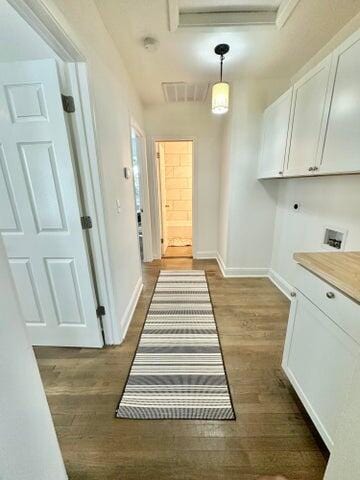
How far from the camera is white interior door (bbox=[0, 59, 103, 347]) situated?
128 centimetres

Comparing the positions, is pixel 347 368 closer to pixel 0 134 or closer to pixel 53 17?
pixel 53 17

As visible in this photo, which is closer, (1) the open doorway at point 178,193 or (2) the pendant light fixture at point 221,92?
(2) the pendant light fixture at point 221,92

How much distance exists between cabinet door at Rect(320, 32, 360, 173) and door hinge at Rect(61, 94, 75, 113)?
5.73 feet

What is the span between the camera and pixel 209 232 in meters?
3.83

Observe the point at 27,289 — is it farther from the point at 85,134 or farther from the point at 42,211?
the point at 85,134

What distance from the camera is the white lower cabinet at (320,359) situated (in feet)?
2.93

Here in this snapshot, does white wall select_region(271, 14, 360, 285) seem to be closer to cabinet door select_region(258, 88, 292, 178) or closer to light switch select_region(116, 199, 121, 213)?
cabinet door select_region(258, 88, 292, 178)

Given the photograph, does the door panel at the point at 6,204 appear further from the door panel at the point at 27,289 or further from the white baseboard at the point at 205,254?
the white baseboard at the point at 205,254

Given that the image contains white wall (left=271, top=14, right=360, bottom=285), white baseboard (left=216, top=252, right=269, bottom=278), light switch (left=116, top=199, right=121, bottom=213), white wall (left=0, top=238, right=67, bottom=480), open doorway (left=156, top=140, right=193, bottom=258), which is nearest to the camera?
white wall (left=0, top=238, right=67, bottom=480)

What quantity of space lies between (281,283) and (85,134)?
2.69 meters

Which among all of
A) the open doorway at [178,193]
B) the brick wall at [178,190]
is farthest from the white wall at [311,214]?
the brick wall at [178,190]

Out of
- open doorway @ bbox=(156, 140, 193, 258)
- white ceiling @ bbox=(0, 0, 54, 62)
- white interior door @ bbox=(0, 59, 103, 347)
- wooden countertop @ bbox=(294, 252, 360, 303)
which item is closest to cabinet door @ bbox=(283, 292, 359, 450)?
wooden countertop @ bbox=(294, 252, 360, 303)

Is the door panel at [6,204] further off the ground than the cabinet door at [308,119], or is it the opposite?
the cabinet door at [308,119]

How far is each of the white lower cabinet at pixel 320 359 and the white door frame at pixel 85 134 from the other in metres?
1.35
